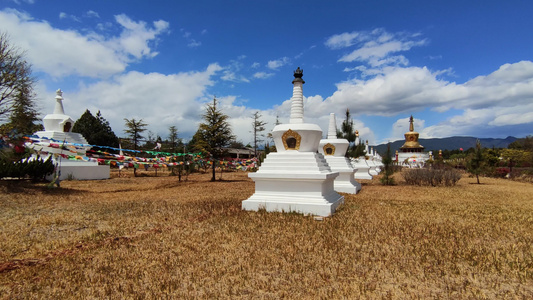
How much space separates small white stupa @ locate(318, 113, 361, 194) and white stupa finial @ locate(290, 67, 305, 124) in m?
5.75

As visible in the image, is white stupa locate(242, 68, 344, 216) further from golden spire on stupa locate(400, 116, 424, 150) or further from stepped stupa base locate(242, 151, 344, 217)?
golden spire on stupa locate(400, 116, 424, 150)

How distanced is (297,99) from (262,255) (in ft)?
20.9

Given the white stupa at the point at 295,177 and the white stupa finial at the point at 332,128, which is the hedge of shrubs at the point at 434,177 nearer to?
the white stupa finial at the point at 332,128

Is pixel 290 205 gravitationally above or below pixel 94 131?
below

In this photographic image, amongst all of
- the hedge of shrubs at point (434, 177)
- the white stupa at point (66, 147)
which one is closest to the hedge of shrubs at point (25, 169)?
the white stupa at point (66, 147)

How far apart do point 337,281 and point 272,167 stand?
5.40 m

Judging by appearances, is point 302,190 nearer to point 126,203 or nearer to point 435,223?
point 435,223

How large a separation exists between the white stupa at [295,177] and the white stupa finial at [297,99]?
0.43 feet

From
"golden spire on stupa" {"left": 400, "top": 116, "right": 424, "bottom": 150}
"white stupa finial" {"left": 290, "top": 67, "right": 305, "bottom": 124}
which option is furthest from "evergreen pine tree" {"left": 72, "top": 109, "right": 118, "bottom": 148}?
"golden spire on stupa" {"left": 400, "top": 116, "right": 424, "bottom": 150}

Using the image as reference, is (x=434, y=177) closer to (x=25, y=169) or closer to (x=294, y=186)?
(x=294, y=186)

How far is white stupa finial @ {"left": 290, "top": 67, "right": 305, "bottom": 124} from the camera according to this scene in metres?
10.2

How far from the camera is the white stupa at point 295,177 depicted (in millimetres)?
8594

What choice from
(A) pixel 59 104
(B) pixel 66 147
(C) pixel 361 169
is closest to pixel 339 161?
(C) pixel 361 169

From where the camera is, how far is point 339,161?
623 inches
